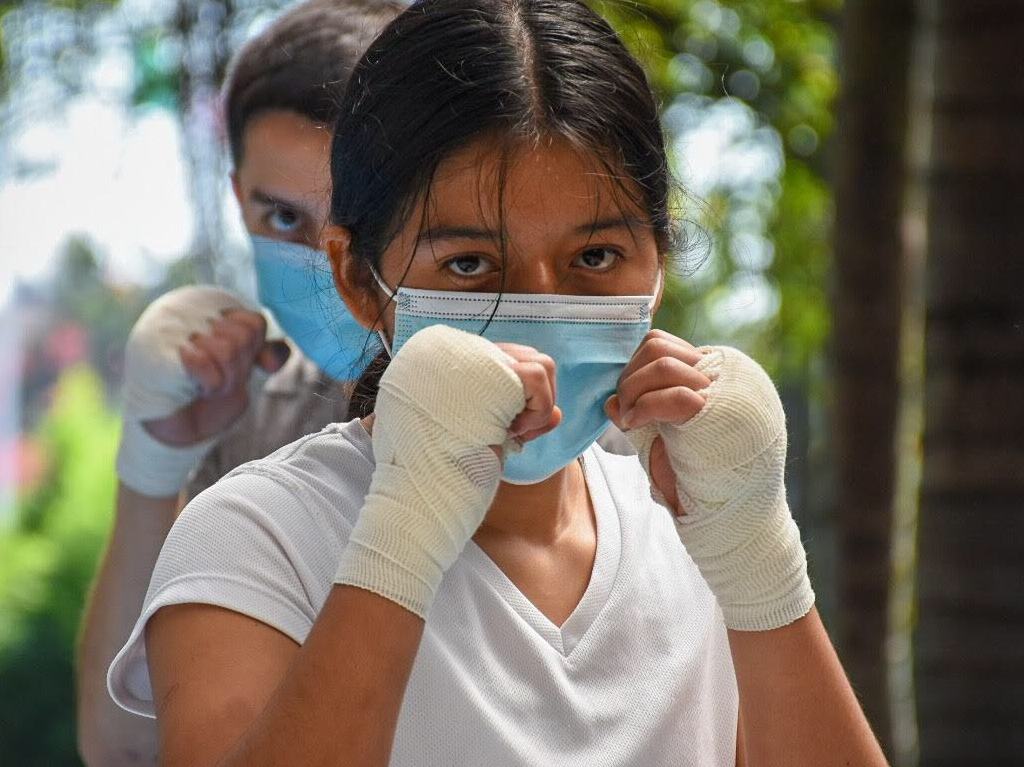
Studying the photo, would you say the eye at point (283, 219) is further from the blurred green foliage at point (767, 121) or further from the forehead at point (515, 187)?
the blurred green foliage at point (767, 121)

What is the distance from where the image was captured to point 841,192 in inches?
176

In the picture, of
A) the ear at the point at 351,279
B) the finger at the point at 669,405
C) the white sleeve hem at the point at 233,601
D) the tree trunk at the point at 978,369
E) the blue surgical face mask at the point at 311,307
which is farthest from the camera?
the tree trunk at the point at 978,369

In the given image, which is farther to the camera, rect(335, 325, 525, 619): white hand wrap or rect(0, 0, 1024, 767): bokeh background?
rect(0, 0, 1024, 767): bokeh background

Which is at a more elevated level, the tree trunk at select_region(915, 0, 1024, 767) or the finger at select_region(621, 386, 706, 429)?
the finger at select_region(621, 386, 706, 429)

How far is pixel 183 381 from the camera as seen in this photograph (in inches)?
102

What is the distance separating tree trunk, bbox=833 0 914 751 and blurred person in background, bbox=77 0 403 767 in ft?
7.31

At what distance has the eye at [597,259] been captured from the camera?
5.75 ft

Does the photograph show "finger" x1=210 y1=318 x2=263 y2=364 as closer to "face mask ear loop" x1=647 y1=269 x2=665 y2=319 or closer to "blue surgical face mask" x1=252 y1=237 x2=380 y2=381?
"blue surgical face mask" x1=252 y1=237 x2=380 y2=381

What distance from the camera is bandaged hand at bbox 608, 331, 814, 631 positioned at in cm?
163

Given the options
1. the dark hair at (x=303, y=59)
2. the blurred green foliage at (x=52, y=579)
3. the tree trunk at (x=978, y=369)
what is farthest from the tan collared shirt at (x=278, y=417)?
the blurred green foliage at (x=52, y=579)

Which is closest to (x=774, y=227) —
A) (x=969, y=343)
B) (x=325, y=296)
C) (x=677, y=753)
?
(x=969, y=343)

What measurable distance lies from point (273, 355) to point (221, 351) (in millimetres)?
126

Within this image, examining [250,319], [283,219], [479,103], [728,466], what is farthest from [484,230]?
[250,319]

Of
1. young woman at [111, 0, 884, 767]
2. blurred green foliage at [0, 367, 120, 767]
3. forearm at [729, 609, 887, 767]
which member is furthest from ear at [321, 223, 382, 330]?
blurred green foliage at [0, 367, 120, 767]
